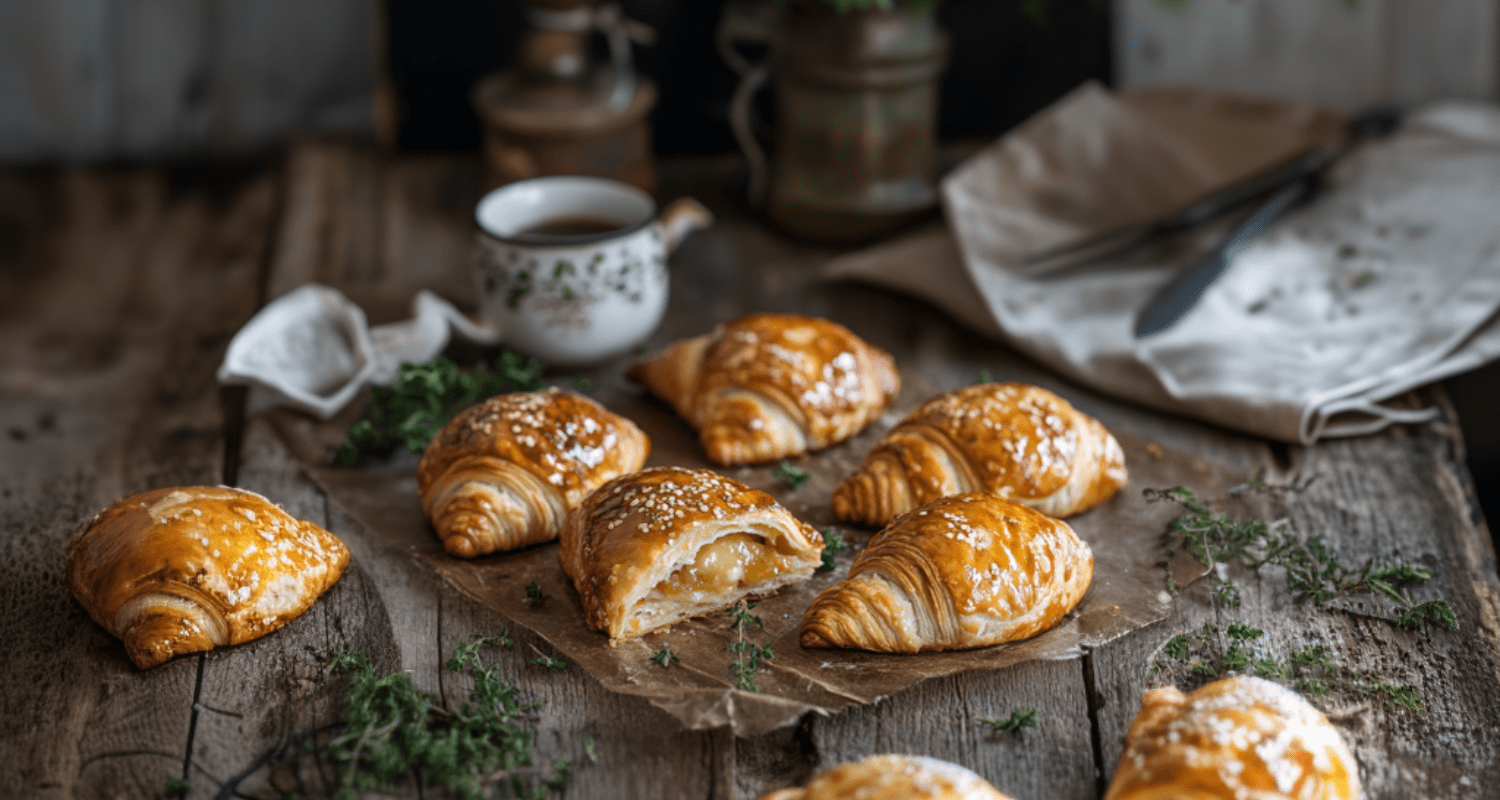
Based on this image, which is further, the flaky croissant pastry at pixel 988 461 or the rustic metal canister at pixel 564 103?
the rustic metal canister at pixel 564 103

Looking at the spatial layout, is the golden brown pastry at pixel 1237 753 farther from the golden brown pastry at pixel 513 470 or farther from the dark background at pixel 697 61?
the dark background at pixel 697 61

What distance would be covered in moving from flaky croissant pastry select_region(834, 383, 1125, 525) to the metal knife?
0.54 m

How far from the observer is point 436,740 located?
1674 mm

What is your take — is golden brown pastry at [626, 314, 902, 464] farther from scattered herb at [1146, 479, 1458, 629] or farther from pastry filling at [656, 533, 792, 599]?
scattered herb at [1146, 479, 1458, 629]

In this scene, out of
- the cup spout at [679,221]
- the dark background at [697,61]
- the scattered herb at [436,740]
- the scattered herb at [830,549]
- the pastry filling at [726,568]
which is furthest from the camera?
the dark background at [697,61]

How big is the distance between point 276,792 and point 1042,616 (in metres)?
1.03

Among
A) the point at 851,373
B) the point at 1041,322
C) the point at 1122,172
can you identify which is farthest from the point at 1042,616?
the point at 1122,172

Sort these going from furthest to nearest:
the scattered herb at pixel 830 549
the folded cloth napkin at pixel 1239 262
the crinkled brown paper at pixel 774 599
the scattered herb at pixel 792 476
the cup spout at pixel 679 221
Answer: the cup spout at pixel 679 221 → the folded cloth napkin at pixel 1239 262 → the scattered herb at pixel 792 476 → the scattered herb at pixel 830 549 → the crinkled brown paper at pixel 774 599

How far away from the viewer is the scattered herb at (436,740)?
5.34 feet

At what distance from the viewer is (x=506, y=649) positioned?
1874 millimetres

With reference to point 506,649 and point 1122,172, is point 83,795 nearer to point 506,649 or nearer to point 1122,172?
point 506,649

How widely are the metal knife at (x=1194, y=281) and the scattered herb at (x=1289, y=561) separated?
0.53m

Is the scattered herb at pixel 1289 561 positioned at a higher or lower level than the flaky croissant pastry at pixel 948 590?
lower

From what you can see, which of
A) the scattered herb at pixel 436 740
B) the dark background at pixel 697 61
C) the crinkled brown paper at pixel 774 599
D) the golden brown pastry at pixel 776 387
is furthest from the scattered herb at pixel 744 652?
the dark background at pixel 697 61
